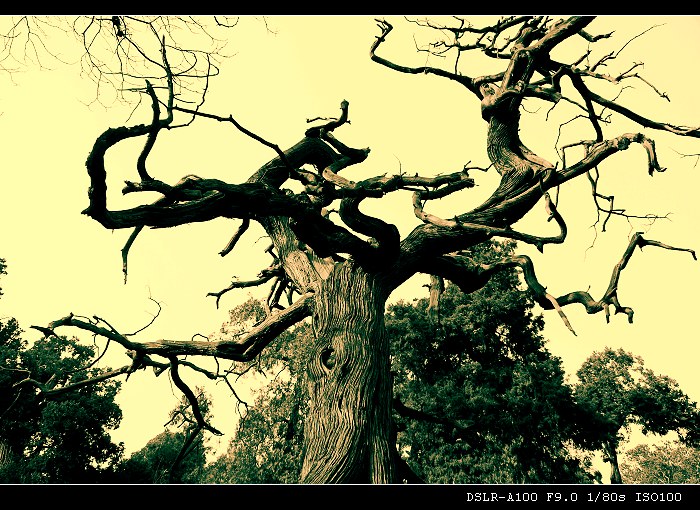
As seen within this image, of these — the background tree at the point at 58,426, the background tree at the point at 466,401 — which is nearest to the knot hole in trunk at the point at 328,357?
the background tree at the point at 466,401

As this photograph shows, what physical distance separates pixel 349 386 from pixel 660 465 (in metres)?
41.0

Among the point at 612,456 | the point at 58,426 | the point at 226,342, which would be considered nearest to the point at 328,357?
the point at 226,342

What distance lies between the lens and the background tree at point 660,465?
119 feet

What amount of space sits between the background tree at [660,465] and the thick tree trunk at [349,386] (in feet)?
116

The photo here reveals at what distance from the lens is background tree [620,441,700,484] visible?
3616cm

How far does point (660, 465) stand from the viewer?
129 ft

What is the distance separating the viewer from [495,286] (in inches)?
958

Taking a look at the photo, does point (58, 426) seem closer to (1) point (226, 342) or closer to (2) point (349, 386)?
(1) point (226, 342)

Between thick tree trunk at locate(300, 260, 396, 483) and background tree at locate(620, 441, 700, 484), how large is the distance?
116ft

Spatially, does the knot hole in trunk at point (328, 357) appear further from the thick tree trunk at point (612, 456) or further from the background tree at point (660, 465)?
the background tree at point (660, 465)

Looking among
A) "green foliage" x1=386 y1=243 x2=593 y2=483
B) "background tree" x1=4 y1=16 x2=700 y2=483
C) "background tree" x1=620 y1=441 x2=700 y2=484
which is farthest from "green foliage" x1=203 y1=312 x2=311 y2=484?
"background tree" x1=620 y1=441 x2=700 y2=484

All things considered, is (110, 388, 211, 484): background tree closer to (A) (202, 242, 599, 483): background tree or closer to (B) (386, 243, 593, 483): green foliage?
(A) (202, 242, 599, 483): background tree

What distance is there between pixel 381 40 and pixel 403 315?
55.9 feet
